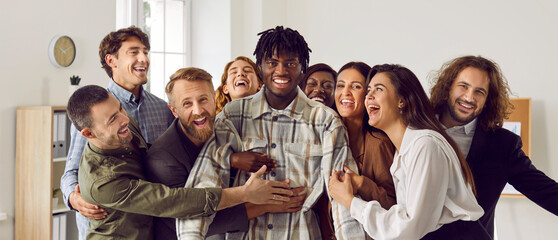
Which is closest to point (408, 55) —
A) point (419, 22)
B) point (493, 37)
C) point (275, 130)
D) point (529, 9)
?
point (419, 22)

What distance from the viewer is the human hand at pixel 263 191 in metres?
1.81

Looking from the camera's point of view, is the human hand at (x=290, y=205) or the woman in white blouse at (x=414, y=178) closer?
the woman in white blouse at (x=414, y=178)

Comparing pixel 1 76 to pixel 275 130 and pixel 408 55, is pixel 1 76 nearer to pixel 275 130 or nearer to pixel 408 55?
pixel 275 130

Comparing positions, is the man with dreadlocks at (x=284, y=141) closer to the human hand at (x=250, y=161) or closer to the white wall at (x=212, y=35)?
the human hand at (x=250, y=161)

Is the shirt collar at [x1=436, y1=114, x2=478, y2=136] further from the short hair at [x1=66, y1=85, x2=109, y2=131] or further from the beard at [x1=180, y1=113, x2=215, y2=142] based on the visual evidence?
the short hair at [x1=66, y1=85, x2=109, y2=131]

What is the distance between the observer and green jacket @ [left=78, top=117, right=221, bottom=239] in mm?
1726

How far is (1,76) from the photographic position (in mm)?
3848

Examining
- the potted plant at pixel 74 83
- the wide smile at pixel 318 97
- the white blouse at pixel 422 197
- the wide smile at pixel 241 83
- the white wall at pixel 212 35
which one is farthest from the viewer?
the white wall at pixel 212 35

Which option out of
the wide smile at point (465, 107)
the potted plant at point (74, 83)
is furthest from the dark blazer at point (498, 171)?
the potted plant at point (74, 83)

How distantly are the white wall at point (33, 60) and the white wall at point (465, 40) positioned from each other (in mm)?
1657

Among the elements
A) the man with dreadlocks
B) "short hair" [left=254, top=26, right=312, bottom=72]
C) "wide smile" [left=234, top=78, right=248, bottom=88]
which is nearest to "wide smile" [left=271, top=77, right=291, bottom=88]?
the man with dreadlocks

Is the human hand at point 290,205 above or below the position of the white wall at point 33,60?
below

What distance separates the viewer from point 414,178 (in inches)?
64.8

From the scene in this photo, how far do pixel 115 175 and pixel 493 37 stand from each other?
351cm
